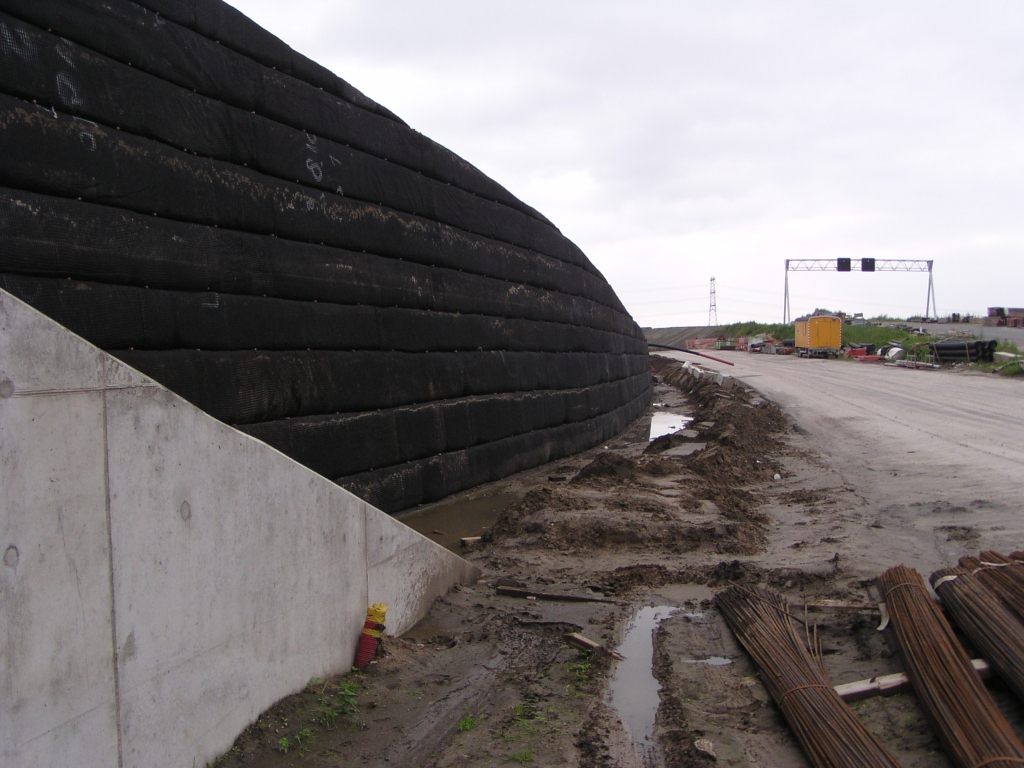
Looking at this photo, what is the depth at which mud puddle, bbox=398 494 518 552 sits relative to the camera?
24.0ft

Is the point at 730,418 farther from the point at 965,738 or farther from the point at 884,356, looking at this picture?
the point at 884,356

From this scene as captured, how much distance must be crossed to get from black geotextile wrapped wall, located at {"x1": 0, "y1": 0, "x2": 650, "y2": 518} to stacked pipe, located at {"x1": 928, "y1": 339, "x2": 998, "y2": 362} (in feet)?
88.8

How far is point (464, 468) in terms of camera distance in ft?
29.1

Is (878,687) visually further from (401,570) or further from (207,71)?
(207,71)

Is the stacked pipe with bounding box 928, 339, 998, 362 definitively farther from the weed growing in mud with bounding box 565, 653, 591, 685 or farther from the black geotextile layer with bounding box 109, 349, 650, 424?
the weed growing in mud with bounding box 565, 653, 591, 685

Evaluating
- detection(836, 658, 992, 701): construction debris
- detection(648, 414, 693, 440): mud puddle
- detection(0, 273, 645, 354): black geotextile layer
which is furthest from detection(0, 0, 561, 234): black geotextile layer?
detection(648, 414, 693, 440): mud puddle

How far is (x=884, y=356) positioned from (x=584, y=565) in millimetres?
38775

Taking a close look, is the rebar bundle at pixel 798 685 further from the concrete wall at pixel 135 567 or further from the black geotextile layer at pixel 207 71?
the black geotextile layer at pixel 207 71

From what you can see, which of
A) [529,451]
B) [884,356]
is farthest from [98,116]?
[884,356]

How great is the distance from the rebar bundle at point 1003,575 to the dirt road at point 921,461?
2.94 feet

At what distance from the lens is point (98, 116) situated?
16.6 ft

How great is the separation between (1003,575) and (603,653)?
2.38 meters

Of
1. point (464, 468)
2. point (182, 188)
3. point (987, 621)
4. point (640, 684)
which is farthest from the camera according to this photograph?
point (464, 468)

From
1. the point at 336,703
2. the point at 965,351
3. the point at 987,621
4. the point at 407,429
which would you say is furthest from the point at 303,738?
the point at 965,351
